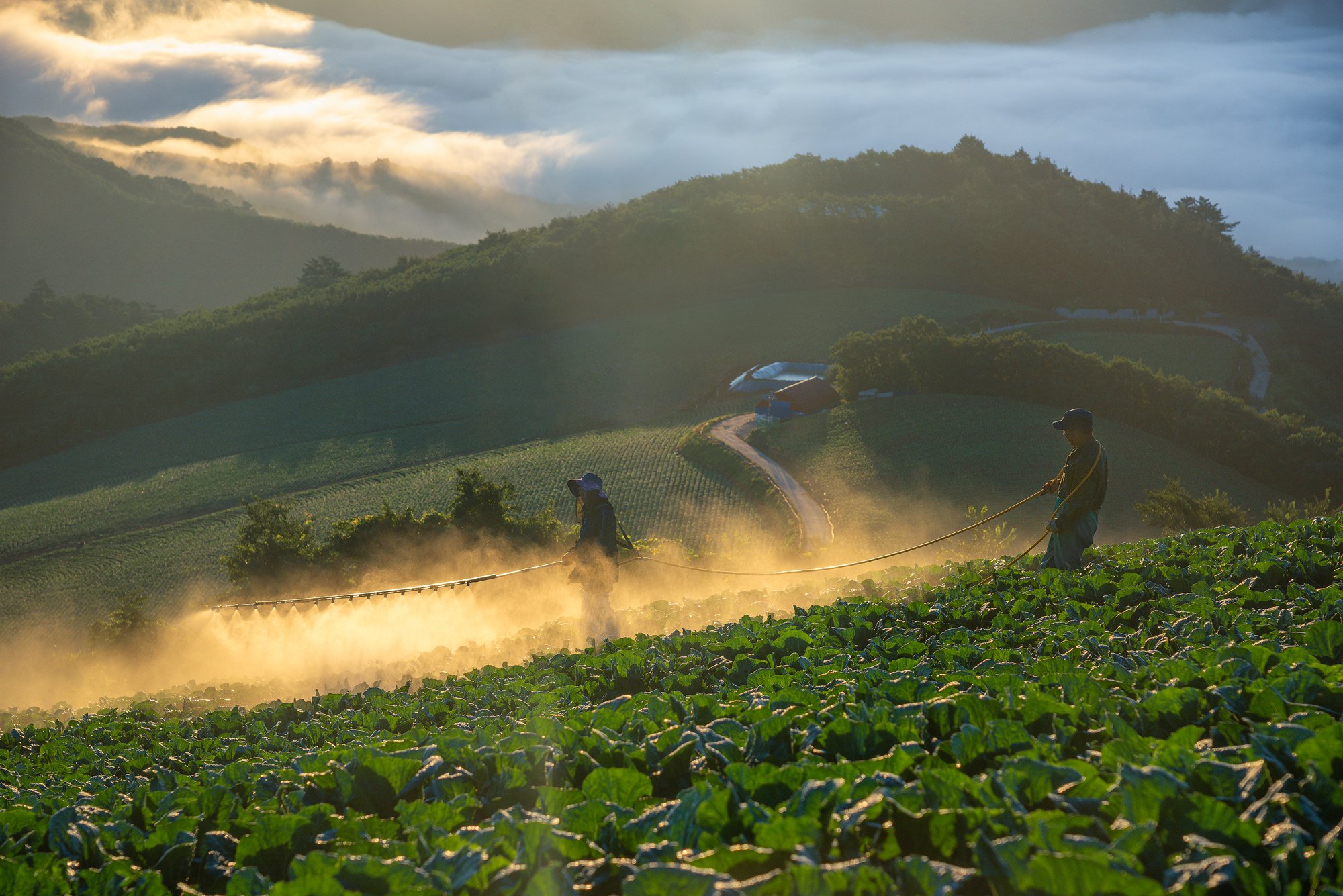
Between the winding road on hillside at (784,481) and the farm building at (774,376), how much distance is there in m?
8.70

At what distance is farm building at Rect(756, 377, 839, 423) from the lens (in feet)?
191

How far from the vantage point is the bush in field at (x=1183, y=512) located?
99.5 feet

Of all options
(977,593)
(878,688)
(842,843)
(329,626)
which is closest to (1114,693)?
(878,688)

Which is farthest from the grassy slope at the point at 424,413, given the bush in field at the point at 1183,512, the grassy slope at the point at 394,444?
the bush in field at the point at 1183,512

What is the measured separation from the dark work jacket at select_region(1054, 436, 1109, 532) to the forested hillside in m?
80.7

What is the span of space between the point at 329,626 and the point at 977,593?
43.2ft

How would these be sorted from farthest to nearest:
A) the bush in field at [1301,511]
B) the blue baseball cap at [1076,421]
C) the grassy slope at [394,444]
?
the grassy slope at [394,444] → the bush in field at [1301,511] → the blue baseball cap at [1076,421]

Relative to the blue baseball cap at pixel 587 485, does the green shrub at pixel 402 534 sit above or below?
below

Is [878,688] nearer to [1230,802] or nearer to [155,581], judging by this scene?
[1230,802]

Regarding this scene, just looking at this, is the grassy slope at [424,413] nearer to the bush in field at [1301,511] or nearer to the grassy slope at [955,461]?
the grassy slope at [955,461]

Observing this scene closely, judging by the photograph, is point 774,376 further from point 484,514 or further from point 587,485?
point 587,485

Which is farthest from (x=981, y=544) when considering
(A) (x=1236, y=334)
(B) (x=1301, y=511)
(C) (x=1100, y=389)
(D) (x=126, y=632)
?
(A) (x=1236, y=334)

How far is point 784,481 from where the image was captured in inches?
1802

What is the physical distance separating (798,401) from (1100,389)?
19.3 metres
